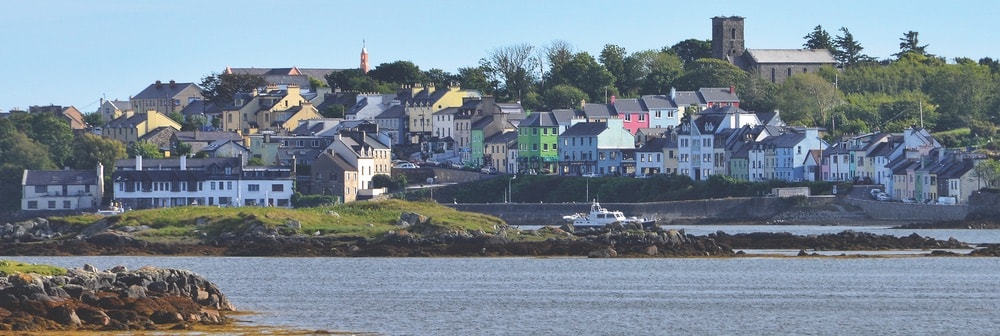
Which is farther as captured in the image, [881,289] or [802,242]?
[802,242]

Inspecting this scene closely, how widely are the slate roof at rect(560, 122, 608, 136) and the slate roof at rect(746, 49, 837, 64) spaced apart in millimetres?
27182

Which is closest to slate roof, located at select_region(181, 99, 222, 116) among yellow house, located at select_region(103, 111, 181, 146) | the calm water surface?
yellow house, located at select_region(103, 111, 181, 146)

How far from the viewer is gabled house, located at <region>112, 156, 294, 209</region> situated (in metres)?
89.2

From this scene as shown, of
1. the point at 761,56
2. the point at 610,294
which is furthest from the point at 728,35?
the point at 610,294

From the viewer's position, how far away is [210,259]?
56031 millimetres

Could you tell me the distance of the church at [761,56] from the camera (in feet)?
415

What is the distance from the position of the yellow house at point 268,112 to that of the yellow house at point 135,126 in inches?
166

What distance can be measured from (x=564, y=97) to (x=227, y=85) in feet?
→ 73.7

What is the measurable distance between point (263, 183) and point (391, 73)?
136 feet

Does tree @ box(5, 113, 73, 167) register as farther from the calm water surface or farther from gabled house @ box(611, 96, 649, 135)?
the calm water surface

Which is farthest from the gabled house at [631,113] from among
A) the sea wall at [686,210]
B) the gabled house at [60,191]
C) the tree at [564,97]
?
the gabled house at [60,191]

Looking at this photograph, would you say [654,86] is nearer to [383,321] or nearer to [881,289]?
[881,289]

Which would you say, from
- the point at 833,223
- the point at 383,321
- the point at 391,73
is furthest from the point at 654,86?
the point at 383,321

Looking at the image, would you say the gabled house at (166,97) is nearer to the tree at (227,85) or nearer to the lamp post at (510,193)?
the tree at (227,85)
